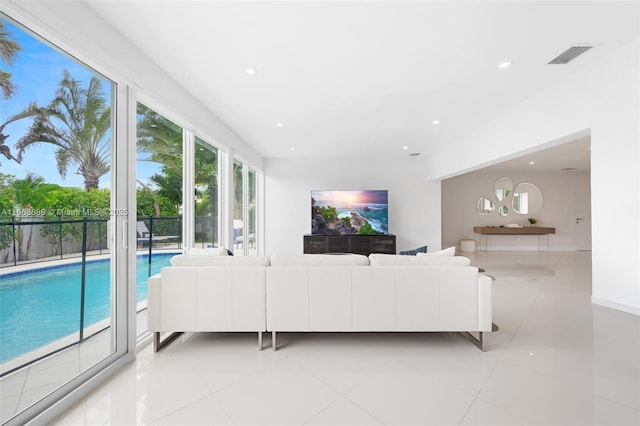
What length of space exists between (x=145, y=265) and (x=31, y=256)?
1289 millimetres

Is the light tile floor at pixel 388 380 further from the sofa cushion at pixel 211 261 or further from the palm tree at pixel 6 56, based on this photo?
the palm tree at pixel 6 56

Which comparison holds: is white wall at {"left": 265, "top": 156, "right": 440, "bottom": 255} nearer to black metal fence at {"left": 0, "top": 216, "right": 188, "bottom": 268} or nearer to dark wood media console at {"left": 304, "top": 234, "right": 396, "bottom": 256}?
dark wood media console at {"left": 304, "top": 234, "right": 396, "bottom": 256}

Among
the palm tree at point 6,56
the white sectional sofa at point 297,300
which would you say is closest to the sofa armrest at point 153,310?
the white sectional sofa at point 297,300

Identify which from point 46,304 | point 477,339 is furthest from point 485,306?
point 46,304

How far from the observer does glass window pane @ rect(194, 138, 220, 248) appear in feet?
12.0

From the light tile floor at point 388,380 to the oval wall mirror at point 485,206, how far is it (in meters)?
6.21

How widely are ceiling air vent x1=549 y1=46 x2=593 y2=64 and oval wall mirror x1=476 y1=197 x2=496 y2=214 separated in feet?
21.1

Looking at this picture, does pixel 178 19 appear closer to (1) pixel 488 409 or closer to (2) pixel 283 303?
(2) pixel 283 303

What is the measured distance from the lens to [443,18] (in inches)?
81.4

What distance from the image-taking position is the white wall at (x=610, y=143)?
2.79 meters

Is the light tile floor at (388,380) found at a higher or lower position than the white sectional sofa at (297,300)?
lower

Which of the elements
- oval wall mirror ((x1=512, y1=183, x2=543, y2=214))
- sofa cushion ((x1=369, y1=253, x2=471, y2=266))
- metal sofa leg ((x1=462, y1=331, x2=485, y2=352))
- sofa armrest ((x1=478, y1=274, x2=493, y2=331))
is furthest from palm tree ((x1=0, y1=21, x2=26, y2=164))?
oval wall mirror ((x1=512, y1=183, x2=543, y2=214))

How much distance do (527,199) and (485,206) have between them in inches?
56.4

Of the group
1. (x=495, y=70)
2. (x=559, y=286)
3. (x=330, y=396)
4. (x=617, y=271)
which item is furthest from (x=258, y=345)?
(x=559, y=286)
